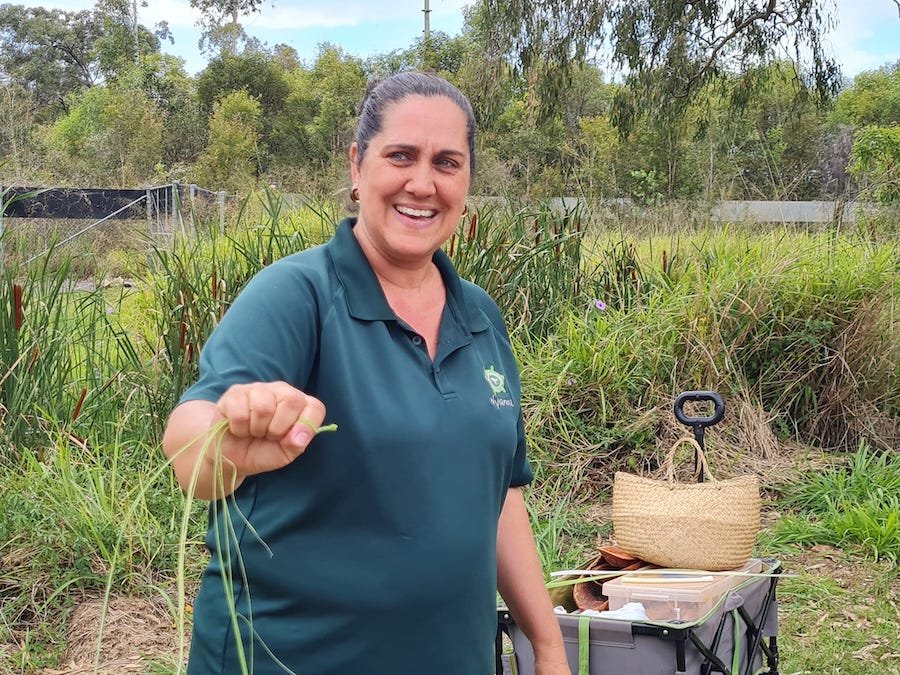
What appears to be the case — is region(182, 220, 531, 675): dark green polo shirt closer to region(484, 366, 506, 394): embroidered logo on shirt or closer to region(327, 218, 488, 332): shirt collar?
region(327, 218, 488, 332): shirt collar

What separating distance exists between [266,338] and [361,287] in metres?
0.24

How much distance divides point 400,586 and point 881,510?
12.2ft

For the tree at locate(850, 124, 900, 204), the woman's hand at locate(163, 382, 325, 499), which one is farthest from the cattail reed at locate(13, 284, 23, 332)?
the tree at locate(850, 124, 900, 204)

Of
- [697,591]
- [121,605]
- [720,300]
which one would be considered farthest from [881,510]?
[121,605]

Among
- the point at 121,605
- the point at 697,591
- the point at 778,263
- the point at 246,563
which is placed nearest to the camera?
the point at 246,563

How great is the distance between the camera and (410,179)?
5.67ft

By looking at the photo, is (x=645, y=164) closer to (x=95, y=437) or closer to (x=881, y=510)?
(x=881, y=510)

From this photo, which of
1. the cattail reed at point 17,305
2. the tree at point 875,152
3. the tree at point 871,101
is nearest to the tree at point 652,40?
the tree at point 875,152

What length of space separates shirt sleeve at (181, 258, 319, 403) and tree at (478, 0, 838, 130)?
10.8 meters

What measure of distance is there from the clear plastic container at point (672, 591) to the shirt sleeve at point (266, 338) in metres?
1.34

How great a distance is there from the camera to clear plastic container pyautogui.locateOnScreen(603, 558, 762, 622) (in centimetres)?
250

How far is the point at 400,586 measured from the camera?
1511mm

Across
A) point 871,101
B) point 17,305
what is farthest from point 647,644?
point 871,101

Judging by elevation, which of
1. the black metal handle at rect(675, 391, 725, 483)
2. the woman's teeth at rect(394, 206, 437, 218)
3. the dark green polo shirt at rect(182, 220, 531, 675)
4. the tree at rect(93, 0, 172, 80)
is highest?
the tree at rect(93, 0, 172, 80)
